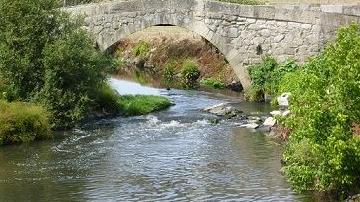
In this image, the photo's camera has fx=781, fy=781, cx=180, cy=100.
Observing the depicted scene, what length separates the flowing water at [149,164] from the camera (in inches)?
766

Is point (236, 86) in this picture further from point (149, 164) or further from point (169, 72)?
point (149, 164)

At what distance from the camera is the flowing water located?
19.5 metres

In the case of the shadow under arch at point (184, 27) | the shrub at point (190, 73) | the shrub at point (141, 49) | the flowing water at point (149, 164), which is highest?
the shadow under arch at point (184, 27)

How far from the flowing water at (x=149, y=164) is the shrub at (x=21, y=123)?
1.61 feet

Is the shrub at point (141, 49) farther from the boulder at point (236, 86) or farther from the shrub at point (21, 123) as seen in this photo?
the shrub at point (21, 123)

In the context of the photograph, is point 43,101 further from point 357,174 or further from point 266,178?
point 357,174

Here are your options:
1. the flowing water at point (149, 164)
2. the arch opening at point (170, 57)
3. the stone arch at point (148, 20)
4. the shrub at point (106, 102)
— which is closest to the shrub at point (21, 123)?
the flowing water at point (149, 164)

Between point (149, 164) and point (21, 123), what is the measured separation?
5.64 m

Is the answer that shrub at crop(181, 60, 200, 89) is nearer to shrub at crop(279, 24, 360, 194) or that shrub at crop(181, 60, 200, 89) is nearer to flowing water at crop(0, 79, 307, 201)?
flowing water at crop(0, 79, 307, 201)

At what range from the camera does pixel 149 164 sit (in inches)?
888

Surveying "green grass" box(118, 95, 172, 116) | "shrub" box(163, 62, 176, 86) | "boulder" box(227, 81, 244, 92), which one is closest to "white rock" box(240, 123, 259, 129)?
"green grass" box(118, 95, 172, 116)

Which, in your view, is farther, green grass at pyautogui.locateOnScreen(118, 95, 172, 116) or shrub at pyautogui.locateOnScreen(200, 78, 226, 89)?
shrub at pyautogui.locateOnScreen(200, 78, 226, 89)

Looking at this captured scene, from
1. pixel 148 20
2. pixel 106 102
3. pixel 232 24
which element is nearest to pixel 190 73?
pixel 148 20

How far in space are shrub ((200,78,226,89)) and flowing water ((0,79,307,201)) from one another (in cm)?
844
